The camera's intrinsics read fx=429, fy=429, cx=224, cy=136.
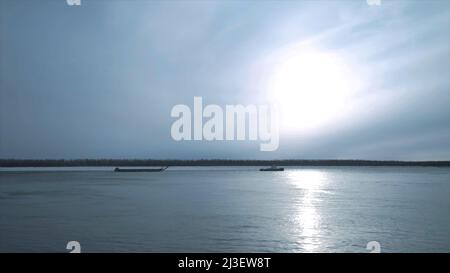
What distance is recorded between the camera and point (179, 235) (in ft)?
49.9

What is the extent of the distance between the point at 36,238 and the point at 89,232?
195 cm
